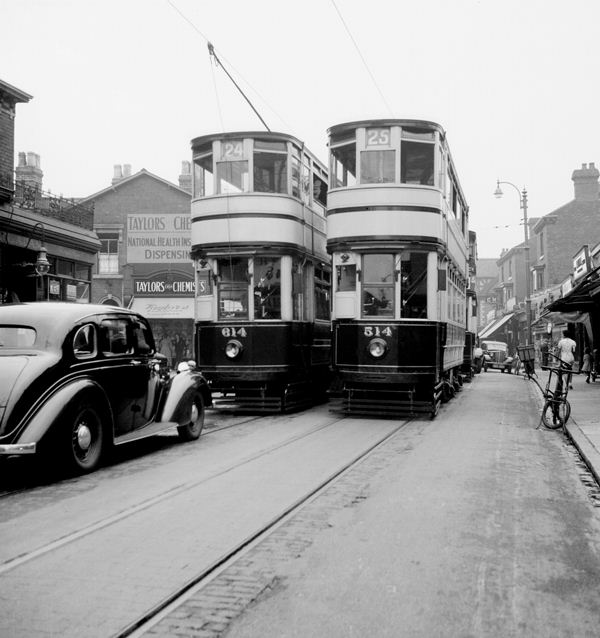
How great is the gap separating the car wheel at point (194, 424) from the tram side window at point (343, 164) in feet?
17.4

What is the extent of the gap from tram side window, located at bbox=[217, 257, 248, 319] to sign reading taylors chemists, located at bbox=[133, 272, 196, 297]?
21252mm

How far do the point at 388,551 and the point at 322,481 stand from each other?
2.42 metres

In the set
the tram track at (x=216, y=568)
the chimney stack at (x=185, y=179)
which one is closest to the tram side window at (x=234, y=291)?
the tram track at (x=216, y=568)

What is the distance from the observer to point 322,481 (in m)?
7.50

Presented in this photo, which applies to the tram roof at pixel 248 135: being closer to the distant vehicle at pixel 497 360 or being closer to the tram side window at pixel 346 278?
the tram side window at pixel 346 278

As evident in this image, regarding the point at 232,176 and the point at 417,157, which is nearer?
the point at 417,157

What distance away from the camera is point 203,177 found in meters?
14.5

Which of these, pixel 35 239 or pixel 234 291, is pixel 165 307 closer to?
pixel 35 239

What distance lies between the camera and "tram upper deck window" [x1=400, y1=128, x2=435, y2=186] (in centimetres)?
1352

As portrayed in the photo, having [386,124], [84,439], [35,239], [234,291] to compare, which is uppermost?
[386,124]

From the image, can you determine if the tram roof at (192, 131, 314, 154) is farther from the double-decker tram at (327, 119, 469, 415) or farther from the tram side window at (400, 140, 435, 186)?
the tram side window at (400, 140, 435, 186)

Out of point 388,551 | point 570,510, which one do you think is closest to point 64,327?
point 388,551

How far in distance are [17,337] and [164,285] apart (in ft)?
90.9

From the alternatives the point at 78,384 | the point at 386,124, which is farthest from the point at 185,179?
the point at 78,384
